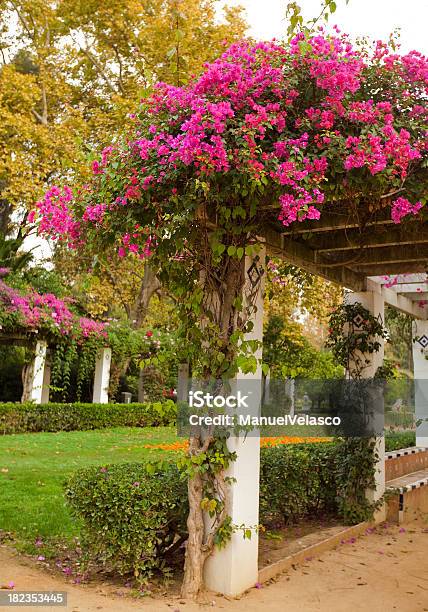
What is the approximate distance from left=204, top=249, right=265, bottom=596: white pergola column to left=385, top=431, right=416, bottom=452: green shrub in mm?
5360

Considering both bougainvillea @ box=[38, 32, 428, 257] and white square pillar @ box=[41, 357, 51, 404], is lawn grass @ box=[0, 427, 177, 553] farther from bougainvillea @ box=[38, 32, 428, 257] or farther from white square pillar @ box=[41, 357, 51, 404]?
white square pillar @ box=[41, 357, 51, 404]

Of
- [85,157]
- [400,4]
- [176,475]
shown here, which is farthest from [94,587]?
[400,4]

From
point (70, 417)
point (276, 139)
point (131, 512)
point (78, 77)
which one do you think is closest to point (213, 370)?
point (131, 512)

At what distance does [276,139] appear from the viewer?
362cm

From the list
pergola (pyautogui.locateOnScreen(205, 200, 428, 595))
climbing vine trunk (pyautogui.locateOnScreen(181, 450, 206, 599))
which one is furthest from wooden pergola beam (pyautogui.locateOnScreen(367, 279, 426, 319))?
climbing vine trunk (pyautogui.locateOnScreen(181, 450, 206, 599))

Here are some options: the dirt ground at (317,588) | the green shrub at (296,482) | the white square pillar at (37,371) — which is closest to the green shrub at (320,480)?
the green shrub at (296,482)

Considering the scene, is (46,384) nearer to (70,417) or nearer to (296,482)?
(70,417)

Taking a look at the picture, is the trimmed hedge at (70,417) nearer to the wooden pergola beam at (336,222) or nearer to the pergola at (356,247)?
the pergola at (356,247)

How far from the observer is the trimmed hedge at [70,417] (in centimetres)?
1277

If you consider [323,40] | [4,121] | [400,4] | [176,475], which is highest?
[4,121]

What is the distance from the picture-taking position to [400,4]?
15.3 feet

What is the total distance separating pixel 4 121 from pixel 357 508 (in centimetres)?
1199

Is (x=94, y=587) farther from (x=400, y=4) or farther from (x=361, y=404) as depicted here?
(x=400, y=4)

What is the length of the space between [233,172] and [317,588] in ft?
9.97
